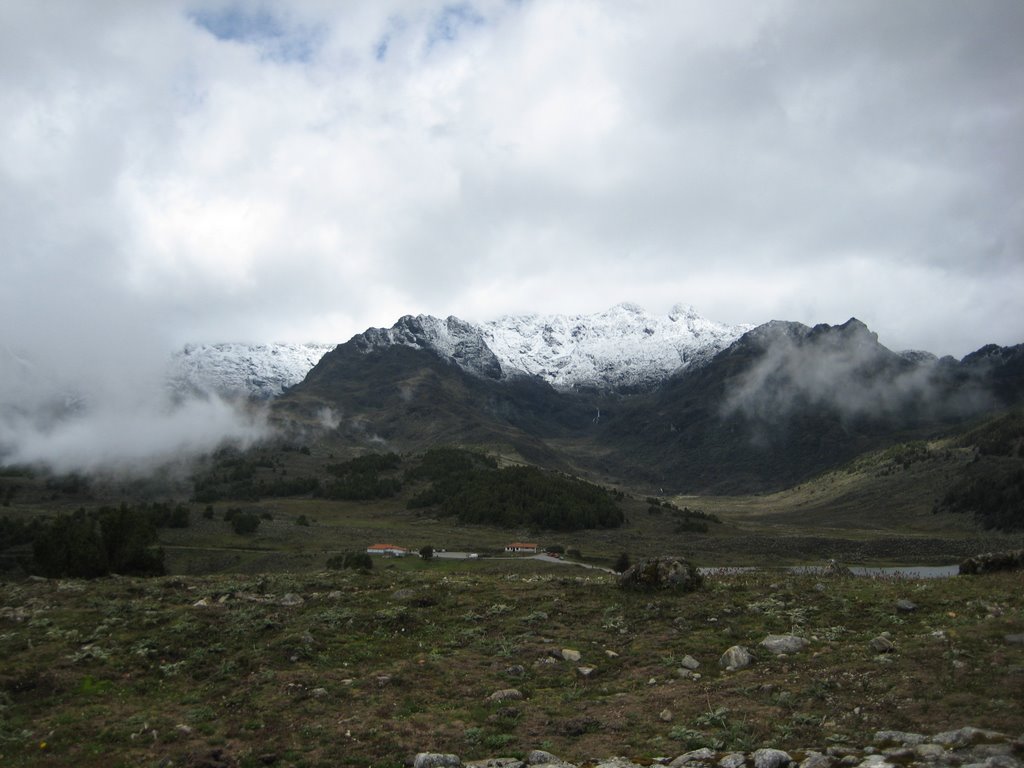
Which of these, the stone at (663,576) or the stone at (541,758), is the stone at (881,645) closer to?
the stone at (663,576)

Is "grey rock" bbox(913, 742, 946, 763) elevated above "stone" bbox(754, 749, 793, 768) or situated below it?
above

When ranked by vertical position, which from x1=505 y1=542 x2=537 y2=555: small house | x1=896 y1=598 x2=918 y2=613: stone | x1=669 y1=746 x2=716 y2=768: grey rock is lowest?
x1=505 y1=542 x2=537 y2=555: small house

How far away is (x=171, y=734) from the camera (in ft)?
64.8

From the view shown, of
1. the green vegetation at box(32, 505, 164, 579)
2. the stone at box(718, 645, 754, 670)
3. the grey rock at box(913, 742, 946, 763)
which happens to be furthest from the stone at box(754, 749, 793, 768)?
the green vegetation at box(32, 505, 164, 579)

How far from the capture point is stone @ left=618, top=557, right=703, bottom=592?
34.0 m

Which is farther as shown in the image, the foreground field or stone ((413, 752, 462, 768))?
the foreground field

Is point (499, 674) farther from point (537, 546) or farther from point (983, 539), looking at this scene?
point (983, 539)

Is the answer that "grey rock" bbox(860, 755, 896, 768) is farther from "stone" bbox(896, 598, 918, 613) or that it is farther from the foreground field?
"stone" bbox(896, 598, 918, 613)

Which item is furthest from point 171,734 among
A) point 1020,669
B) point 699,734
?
point 1020,669

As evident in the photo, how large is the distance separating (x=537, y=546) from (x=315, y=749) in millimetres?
150506

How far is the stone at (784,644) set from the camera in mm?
23688

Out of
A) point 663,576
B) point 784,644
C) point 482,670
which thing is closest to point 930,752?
point 784,644

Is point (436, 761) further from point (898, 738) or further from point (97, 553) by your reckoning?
point (97, 553)

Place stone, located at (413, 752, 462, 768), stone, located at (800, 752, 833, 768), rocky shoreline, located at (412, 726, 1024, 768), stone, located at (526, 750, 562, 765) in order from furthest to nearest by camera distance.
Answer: stone, located at (413, 752, 462, 768) → stone, located at (526, 750, 562, 765) → stone, located at (800, 752, 833, 768) → rocky shoreline, located at (412, 726, 1024, 768)
